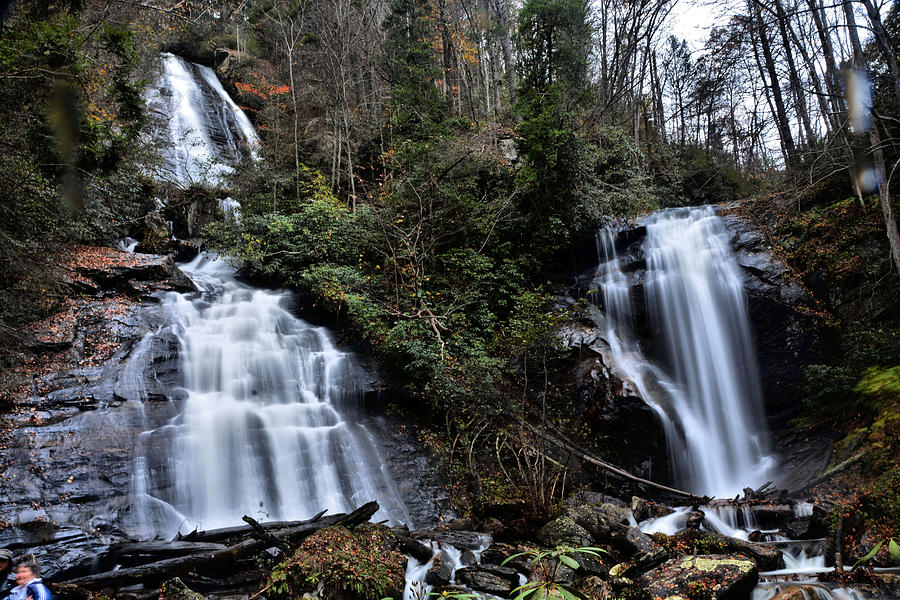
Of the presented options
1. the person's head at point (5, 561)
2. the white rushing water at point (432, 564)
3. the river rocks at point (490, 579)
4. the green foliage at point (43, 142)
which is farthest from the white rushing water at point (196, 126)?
the river rocks at point (490, 579)

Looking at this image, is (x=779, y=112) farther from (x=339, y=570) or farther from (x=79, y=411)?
(x=79, y=411)

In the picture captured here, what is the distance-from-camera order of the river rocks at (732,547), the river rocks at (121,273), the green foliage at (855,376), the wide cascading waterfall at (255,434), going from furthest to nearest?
the river rocks at (121,273) → the green foliage at (855,376) → the wide cascading waterfall at (255,434) → the river rocks at (732,547)

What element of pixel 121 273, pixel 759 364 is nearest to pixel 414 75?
pixel 121 273

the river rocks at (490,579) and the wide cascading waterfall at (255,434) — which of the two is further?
the wide cascading waterfall at (255,434)

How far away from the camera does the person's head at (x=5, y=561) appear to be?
4963 mm

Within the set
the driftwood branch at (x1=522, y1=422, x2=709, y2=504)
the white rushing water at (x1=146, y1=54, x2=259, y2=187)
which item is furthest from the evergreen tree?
the white rushing water at (x1=146, y1=54, x2=259, y2=187)

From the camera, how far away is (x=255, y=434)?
808 centimetres

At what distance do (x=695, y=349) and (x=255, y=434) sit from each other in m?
9.45

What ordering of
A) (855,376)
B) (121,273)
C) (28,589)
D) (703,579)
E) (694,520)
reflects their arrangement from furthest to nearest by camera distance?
(121,273)
(855,376)
(694,520)
(703,579)
(28,589)

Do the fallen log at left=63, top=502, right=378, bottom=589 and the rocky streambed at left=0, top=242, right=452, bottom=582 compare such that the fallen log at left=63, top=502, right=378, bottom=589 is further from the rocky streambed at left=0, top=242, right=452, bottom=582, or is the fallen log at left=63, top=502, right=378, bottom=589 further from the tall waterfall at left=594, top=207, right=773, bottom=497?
the tall waterfall at left=594, top=207, right=773, bottom=497

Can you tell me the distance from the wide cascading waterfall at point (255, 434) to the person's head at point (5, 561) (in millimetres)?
1300

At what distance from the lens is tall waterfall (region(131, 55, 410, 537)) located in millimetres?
6922

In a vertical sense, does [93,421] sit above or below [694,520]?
above

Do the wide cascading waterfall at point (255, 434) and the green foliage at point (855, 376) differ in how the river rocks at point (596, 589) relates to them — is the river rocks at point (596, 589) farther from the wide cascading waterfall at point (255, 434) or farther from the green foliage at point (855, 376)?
the green foliage at point (855, 376)
